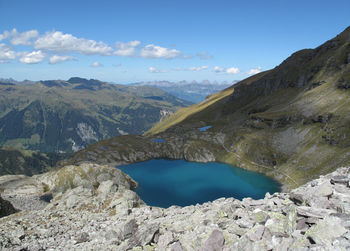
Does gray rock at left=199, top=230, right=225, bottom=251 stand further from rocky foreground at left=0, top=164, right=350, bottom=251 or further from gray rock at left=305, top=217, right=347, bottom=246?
gray rock at left=305, top=217, right=347, bottom=246

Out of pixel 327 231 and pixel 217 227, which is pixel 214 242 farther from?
pixel 327 231

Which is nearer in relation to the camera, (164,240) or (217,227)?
(164,240)

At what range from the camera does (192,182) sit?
14762 cm

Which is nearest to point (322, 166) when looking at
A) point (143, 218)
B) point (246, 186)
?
point (246, 186)

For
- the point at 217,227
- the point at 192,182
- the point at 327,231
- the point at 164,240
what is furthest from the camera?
the point at 192,182

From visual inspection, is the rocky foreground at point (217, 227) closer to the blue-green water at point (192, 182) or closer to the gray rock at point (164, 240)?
the gray rock at point (164, 240)

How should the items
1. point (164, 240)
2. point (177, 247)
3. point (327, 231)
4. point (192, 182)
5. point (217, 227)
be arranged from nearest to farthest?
point (327, 231)
point (177, 247)
point (164, 240)
point (217, 227)
point (192, 182)

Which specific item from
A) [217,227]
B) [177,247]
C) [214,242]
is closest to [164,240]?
[177,247]

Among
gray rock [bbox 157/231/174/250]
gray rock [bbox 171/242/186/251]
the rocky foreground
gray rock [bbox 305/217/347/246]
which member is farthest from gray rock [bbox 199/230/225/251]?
gray rock [bbox 305/217/347/246]

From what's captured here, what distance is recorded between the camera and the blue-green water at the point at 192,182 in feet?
406

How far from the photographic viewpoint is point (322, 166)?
137500 mm

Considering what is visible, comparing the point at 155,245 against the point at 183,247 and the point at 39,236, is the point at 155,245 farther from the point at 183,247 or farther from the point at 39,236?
the point at 39,236

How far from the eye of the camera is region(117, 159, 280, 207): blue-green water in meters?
124

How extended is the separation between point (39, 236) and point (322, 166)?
149m
